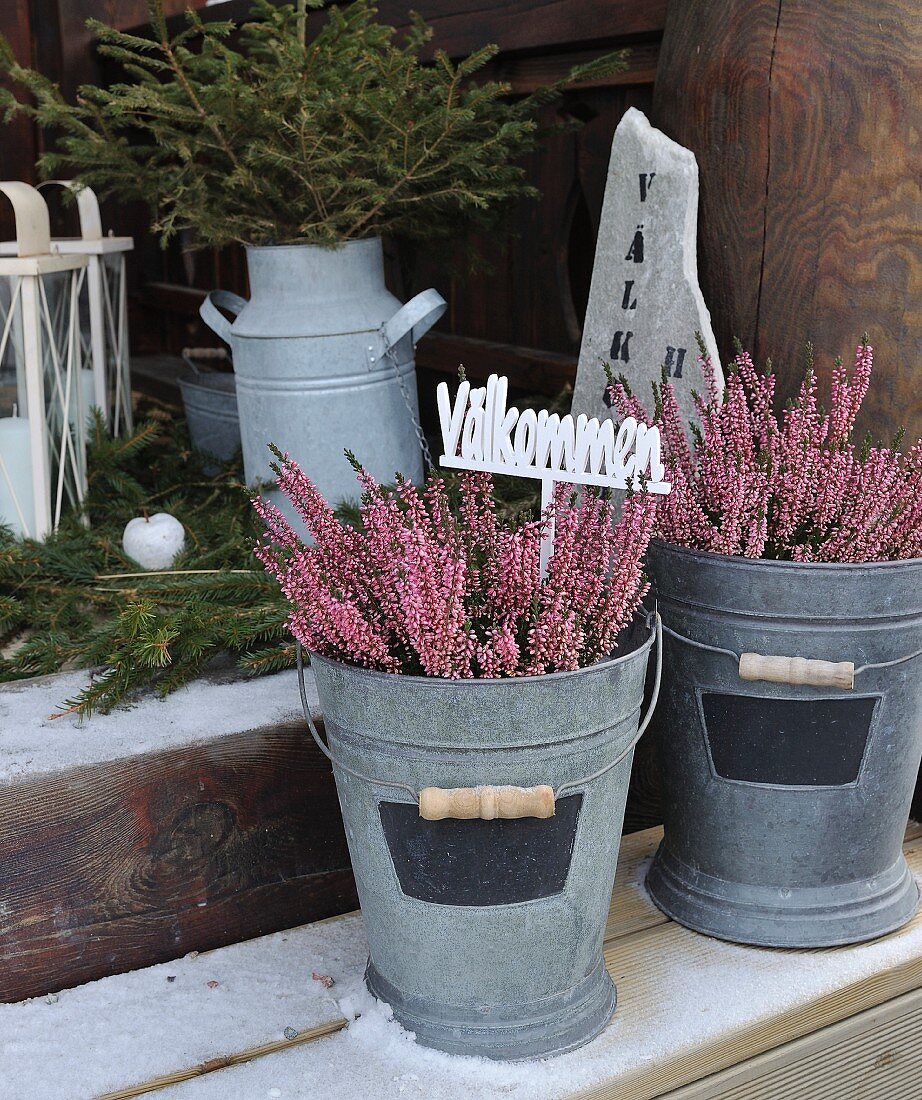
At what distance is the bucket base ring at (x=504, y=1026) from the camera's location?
1.39 metres

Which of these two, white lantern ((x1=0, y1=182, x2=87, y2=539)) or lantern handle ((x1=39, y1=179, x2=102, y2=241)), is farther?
lantern handle ((x1=39, y1=179, x2=102, y2=241))

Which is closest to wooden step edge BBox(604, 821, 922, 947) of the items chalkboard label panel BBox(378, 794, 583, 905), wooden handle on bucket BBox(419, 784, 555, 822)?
chalkboard label panel BBox(378, 794, 583, 905)

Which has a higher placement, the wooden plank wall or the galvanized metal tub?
the wooden plank wall

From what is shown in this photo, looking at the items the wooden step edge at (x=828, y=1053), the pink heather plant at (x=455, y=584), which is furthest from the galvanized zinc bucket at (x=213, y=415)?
the wooden step edge at (x=828, y=1053)

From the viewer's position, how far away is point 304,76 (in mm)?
2057

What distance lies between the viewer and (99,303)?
281 cm

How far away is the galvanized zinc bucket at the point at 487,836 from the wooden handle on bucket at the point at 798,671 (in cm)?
15

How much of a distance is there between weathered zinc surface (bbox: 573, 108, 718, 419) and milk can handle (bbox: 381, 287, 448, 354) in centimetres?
35

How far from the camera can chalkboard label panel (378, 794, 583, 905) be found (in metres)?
1.33

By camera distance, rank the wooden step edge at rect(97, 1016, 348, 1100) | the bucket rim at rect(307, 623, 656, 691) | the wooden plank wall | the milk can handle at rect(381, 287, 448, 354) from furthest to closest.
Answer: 1. the wooden plank wall
2. the milk can handle at rect(381, 287, 448, 354)
3. the wooden step edge at rect(97, 1016, 348, 1100)
4. the bucket rim at rect(307, 623, 656, 691)

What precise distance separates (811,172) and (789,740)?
2.68ft

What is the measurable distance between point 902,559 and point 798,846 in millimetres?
407

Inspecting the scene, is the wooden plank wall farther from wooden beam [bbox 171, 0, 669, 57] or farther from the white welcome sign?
the white welcome sign

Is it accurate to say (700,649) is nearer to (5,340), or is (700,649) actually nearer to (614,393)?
(614,393)
